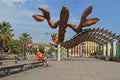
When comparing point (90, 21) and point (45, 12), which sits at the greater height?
point (45, 12)

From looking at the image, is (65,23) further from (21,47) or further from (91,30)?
(21,47)

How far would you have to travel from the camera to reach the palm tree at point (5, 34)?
88.3 m

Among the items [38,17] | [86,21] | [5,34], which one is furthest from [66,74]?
[5,34]

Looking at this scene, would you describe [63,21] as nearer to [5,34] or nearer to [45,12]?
[45,12]

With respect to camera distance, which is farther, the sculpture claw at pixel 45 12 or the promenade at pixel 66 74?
the sculpture claw at pixel 45 12

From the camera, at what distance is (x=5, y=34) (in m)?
90.9

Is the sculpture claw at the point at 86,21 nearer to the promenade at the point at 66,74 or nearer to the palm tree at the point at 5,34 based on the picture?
the palm tree at the point at 5,34

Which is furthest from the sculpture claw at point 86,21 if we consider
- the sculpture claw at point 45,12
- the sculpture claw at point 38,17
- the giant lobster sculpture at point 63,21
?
the sculpture claw at point 38,17

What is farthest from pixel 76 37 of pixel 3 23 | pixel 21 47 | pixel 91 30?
pixel 21 47

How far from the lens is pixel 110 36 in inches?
3359

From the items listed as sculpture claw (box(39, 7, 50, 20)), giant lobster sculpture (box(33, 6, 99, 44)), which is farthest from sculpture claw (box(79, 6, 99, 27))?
sculpture claw (box(39, 7, 50, 20))

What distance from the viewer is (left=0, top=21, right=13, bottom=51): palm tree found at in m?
88.3

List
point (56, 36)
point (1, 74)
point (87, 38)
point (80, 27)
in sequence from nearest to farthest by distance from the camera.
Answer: point (1, 74) → point (80, 27) → point (56, 36) → point (87, 38)

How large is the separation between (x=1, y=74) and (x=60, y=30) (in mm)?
57822
